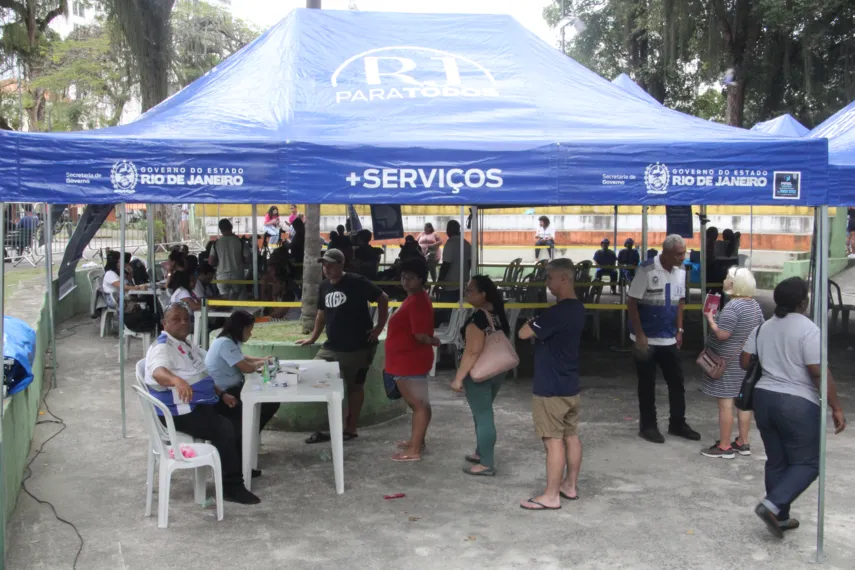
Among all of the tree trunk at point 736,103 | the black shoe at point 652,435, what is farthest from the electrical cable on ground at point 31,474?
the tree trunk at point 736,103

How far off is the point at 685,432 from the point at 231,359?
3917 millimetres

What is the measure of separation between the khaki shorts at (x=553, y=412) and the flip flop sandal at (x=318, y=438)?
2290 mm

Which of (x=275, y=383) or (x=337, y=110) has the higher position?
(x=337, y=110)

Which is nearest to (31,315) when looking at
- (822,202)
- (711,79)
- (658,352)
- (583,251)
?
(658,352)

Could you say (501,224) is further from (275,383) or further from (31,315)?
(275,383)

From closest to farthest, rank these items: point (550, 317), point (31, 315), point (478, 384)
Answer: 1. point (550, 317)
2. point (478, 384)
3. point (31, 315)

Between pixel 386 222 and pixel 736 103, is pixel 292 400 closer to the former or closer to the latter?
pixel 386 222

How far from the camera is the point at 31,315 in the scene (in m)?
10.9

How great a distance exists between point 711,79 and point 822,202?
53.5ft

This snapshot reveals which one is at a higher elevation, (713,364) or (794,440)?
(713,364)

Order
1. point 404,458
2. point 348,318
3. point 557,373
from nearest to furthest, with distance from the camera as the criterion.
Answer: point 557,373 < point 404,458 < point 348,318

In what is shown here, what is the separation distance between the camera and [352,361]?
6906 mm

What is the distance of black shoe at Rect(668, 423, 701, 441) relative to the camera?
725 centimetres

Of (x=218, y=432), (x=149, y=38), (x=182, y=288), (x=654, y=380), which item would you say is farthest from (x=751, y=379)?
(x=149, y=38)
